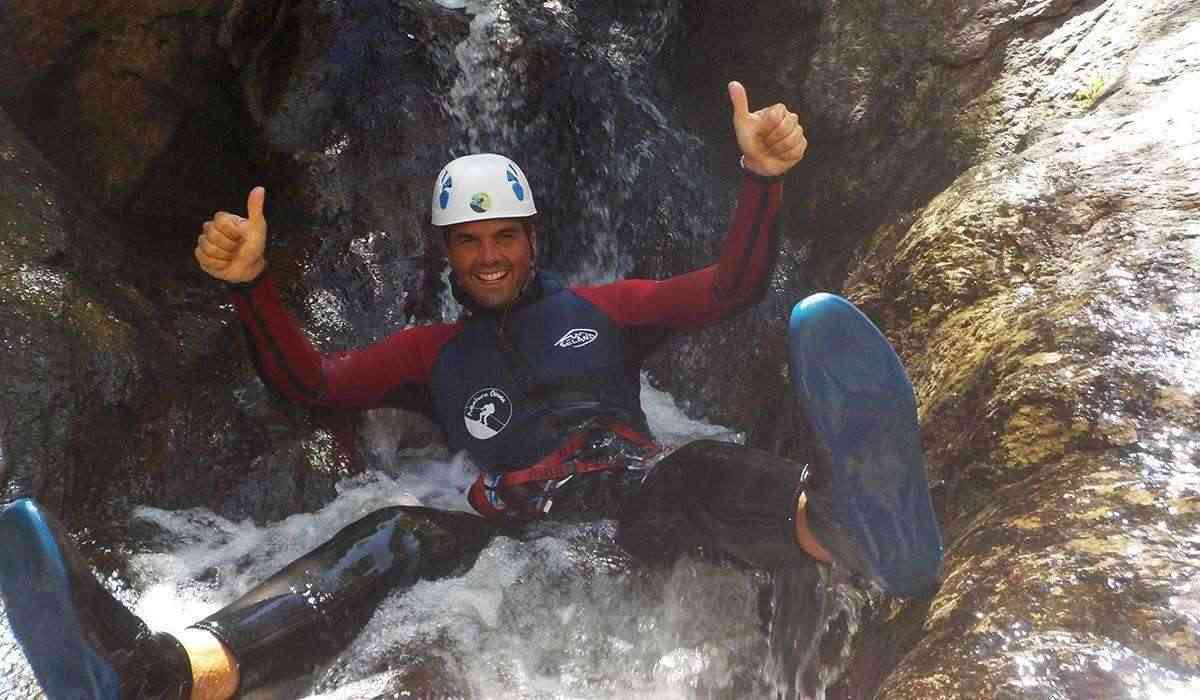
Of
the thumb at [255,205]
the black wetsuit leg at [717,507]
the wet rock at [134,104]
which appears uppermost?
the wet rock at [134,104]

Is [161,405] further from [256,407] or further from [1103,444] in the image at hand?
[1103,444]

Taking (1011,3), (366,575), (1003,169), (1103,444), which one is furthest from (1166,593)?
(1011,3)

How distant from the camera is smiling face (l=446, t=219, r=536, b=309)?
3.40m

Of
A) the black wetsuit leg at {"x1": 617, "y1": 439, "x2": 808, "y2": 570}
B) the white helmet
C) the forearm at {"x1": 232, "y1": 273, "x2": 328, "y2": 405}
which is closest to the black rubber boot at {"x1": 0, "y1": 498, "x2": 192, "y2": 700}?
the forearm at {"x1": 232, "y1": 273, "x2": 328, "y2": 405}

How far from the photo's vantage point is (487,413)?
3.30 m

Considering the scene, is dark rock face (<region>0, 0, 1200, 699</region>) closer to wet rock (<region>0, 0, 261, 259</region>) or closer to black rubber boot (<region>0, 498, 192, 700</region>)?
wet rock (<region>0, 0, 261, 259</region>)

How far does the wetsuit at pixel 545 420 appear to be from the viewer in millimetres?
2643

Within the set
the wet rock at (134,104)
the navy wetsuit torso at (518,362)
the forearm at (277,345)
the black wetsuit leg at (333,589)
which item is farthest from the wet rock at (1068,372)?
the wet rock at (134,104)

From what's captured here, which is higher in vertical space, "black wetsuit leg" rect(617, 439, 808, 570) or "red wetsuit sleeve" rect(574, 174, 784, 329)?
"red wetsuit sleeve" rect(574, 174, 784, 329)

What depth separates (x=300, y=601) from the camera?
8.55ft

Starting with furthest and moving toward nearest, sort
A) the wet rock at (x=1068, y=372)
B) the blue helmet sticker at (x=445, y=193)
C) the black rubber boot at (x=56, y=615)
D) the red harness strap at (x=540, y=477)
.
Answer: the blue helmet sticker at (x=445, y=193) → the red harness strap at (x=540, y=477) → the black rubber boot at (x=56, y=615) → the wet rock at (x=1068, y=372)

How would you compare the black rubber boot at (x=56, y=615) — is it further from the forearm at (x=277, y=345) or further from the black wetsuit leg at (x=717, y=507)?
the black wetsuit leg at (x=717, y=507)

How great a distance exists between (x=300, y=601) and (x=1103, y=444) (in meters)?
2.18

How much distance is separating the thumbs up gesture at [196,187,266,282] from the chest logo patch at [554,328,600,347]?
1.06m
